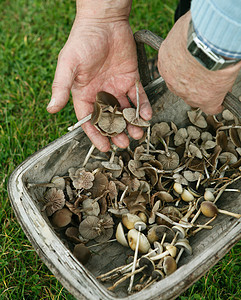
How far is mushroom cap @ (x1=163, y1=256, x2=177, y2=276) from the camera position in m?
1.69

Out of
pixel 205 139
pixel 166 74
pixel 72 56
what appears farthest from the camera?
pixel 205 139

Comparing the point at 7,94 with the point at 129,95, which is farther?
the point at 7,94

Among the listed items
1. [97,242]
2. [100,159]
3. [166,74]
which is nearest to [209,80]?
[166,74]

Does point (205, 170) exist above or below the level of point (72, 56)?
below

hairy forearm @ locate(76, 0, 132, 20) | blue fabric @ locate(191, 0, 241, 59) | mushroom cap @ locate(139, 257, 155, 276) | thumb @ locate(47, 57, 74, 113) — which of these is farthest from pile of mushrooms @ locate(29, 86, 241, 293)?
blue fabric @ locate(191, 0, 241, 59)

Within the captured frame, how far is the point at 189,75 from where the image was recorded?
1.65 m

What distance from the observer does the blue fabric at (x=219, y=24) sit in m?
1.38

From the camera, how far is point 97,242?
6.56 ft

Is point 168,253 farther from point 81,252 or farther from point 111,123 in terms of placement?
point 111,123

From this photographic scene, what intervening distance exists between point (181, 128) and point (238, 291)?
1.13 metres

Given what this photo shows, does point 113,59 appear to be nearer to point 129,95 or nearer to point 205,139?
point 129,95

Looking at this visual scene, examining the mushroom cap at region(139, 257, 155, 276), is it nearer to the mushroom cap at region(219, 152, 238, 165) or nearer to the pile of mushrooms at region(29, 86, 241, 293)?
the pile of mushrooms at region(29, 86, 241, 293)

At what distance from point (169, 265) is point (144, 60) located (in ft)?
4.22

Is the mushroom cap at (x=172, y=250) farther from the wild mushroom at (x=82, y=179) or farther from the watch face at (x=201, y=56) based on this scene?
the watch face at (x=201, y=56)
